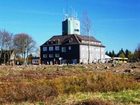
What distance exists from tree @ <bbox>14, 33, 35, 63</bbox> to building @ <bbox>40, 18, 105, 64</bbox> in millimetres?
10763

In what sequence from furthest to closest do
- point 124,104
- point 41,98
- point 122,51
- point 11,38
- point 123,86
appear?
point 122,51 → point 11,38 → point 123,86 → point 41,98 → point 124,104

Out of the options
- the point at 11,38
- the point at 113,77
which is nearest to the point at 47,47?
the point at 11,38

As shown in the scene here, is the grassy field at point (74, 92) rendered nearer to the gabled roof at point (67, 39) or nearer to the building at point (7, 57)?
the building at point (7, 57)

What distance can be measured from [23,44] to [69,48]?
17.5 metres

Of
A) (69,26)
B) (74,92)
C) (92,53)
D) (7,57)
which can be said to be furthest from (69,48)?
(74,92)

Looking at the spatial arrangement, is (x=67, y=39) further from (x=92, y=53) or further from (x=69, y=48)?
(x=92, y=53)

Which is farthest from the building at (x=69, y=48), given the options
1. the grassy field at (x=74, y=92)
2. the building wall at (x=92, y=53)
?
the grassy field at (x=74, y=92)

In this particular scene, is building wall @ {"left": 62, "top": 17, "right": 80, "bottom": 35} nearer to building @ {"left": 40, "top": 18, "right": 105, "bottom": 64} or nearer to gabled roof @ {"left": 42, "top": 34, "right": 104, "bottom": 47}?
building @ {"left": 40, "top": 18, "right": 105, "bottom": 64}

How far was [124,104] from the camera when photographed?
14.4 meters

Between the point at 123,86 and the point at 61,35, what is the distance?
102 metres

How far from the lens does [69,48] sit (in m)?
116

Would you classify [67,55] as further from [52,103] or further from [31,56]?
[52,103]

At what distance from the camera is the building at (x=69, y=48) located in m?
114

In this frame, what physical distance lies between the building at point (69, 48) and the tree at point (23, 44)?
10.8 metres
